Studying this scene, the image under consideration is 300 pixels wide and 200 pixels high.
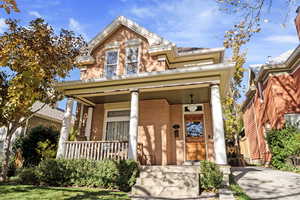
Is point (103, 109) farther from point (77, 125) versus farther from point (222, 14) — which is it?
point (222, 14)

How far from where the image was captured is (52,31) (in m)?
7.48

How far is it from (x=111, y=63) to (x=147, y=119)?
3.57 metres

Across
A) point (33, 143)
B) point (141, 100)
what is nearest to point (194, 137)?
point (141, 100)

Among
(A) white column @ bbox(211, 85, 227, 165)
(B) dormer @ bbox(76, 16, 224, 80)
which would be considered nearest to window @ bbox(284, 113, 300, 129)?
(B) dormer @ bbox(76, 16, 224, 80)

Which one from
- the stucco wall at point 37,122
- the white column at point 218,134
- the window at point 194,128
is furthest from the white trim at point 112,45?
the stucco wall at point 37,122

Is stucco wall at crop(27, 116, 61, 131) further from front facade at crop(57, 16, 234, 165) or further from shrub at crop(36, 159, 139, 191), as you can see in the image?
shrub at crop(36, 159, 139, 191)

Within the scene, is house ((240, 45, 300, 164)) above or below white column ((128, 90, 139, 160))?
above

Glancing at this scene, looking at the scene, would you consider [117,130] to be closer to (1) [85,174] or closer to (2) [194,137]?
(1) [85,174]

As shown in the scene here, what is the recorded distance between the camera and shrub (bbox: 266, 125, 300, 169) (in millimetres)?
8180

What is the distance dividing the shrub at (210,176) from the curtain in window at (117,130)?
462cm

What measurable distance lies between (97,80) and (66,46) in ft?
6.40

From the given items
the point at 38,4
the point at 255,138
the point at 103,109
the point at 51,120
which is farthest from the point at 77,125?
the point at 255,138

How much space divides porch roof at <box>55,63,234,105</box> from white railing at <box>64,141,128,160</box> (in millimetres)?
2017

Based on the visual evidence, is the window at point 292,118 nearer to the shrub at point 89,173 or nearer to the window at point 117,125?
the window at point 117,125
